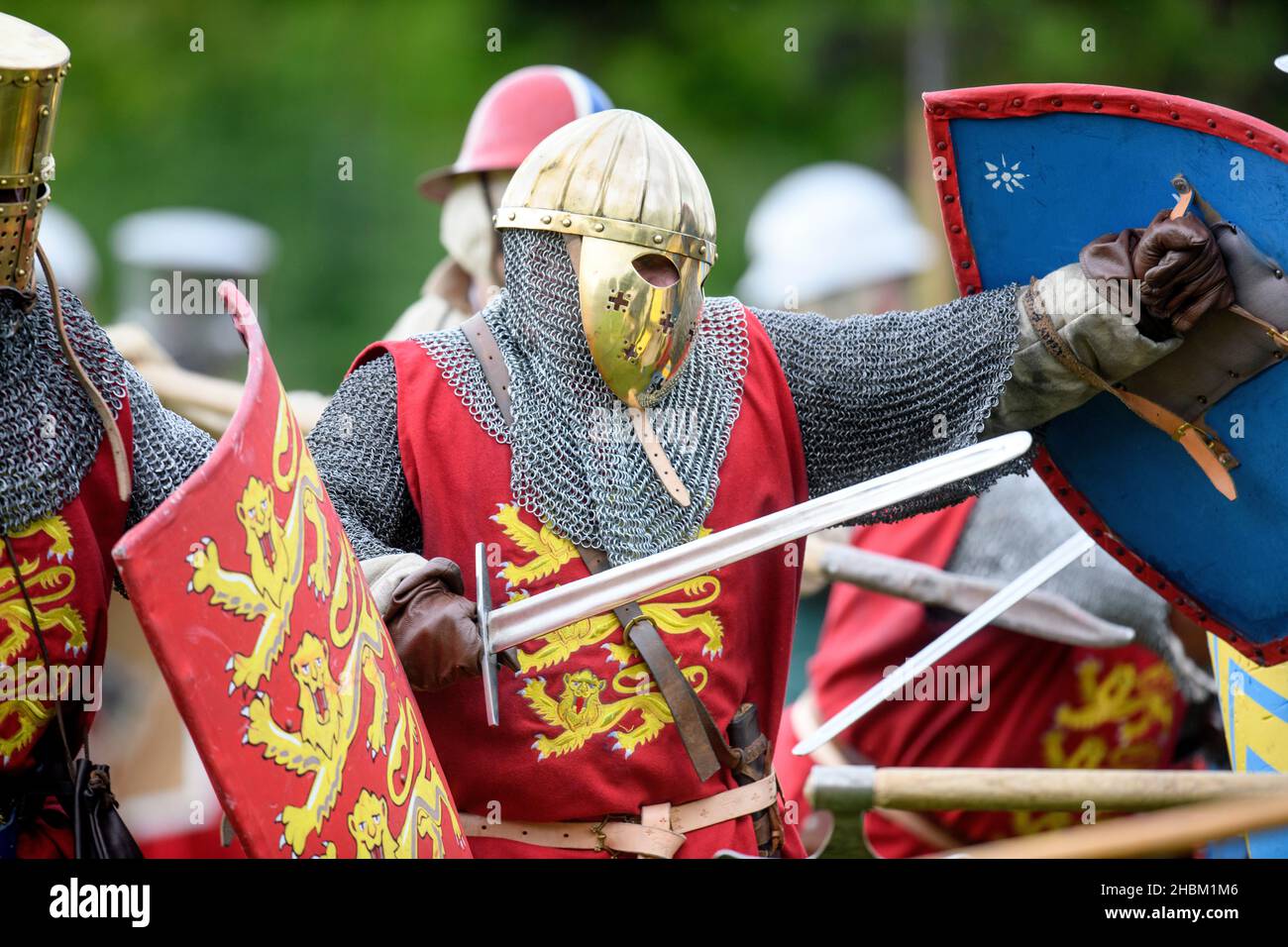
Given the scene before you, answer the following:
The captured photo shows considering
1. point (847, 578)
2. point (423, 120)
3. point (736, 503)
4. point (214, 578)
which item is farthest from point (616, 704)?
point (423, 120)

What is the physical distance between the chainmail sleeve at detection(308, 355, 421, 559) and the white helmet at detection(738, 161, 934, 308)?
397cm

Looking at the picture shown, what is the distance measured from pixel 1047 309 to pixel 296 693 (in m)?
1.68

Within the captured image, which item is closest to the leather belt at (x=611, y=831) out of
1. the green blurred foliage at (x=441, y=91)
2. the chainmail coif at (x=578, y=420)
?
the chainmail coif at (x=578, y=420)

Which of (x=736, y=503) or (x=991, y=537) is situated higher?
(x=736, y=503)

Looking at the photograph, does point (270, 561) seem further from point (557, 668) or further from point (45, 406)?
point (557, 668)

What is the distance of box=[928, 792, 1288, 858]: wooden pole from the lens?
3314mm

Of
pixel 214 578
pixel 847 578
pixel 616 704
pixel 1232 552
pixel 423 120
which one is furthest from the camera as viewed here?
pixel 423 120

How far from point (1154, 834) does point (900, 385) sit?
1291 millimetres

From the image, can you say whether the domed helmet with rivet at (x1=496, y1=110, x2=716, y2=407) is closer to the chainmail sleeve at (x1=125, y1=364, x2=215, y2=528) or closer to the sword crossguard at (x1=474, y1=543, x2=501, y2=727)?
the sword crossguard at (x1=474, y1=543, x2=501, y2=727)

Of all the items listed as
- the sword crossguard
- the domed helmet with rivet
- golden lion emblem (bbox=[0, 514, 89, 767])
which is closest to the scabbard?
the sword crossguard

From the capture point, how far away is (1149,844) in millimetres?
3334

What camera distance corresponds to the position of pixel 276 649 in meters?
3.44

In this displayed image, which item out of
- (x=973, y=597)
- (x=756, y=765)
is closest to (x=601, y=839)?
(x=756, y=765)

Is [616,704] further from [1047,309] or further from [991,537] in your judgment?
[991,537]
